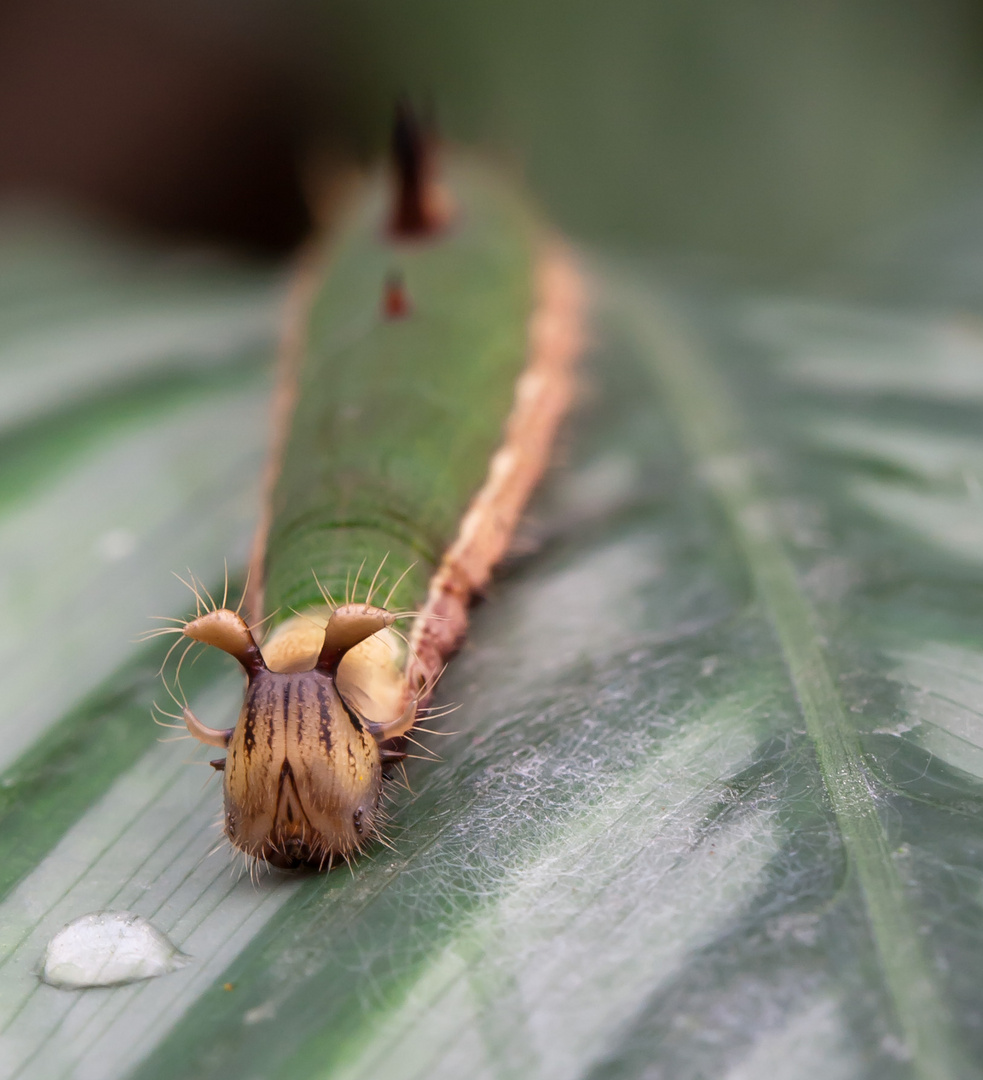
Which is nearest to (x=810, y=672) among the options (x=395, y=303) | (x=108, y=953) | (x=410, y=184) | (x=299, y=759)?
(x=299, y=759)

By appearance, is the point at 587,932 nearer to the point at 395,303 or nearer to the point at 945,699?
the point at 945,699

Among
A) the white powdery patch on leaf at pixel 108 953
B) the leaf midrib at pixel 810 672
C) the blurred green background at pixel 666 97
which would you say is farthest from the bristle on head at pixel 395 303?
the blurred green background at pixel 666 97

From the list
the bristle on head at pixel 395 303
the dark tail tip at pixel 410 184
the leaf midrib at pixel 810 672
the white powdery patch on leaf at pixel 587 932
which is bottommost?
the white powdery patch on leaf at pixel 587 932

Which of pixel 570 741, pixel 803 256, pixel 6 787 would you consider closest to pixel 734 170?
pixel 803 256

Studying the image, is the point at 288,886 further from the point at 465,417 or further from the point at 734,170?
the point at 734,170

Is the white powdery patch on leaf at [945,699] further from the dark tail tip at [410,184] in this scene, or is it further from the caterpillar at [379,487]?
the dark tail tip at [410,184]

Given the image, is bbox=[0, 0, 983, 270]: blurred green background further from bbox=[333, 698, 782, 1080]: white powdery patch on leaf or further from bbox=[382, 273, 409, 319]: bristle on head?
bbox=[333, 698, 782, 1080]: white powdery patch on leaf

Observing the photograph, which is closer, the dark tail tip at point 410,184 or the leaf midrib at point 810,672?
the leaf midrib at point 810,672
